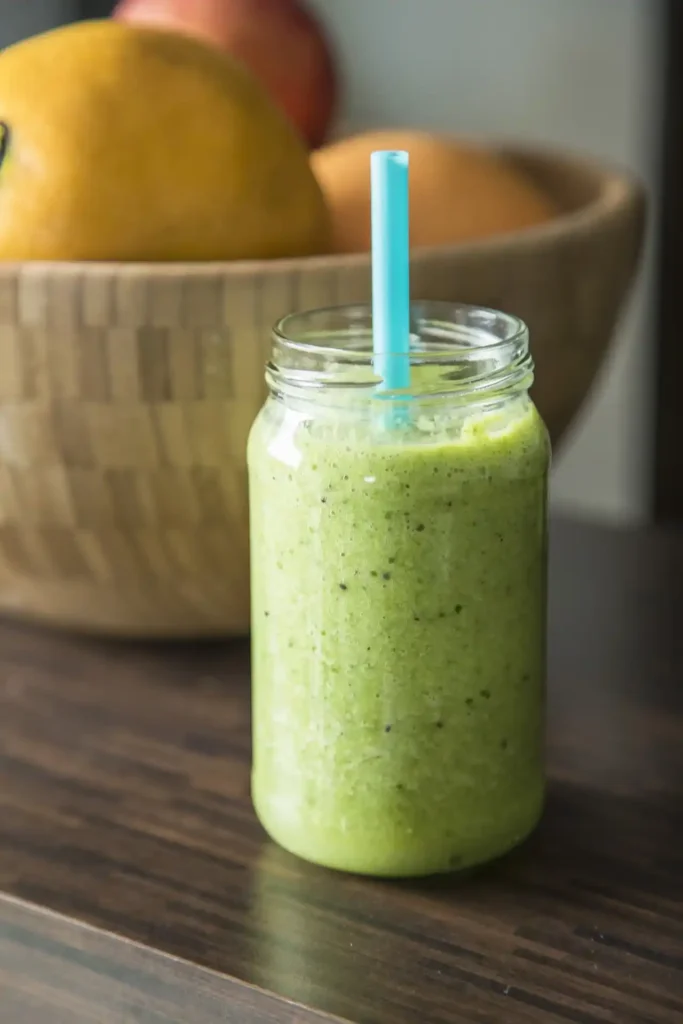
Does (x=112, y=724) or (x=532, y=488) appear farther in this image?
(x=112, y=724)

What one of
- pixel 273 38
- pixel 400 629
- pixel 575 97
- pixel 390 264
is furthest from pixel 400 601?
pixel 575 97

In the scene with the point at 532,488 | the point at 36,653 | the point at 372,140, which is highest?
the point at 372,140

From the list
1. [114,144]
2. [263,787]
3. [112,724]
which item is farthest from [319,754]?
[114,144]

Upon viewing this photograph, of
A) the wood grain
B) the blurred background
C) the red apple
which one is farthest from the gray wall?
the wood grain

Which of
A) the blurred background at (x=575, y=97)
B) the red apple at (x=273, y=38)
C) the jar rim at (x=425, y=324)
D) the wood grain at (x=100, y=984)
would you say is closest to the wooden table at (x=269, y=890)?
the wood grain at (x=100, y=984)

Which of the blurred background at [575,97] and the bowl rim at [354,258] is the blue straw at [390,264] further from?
the blurred background at [575,97]

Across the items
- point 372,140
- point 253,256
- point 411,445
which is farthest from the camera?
point 372,140

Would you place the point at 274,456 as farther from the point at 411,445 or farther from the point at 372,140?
the point at 372,140

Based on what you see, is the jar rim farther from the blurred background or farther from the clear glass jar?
the blurred background
